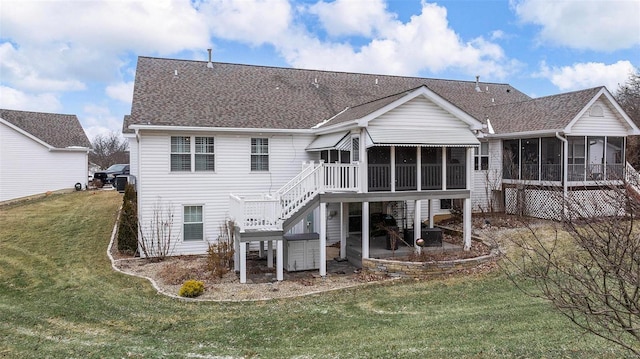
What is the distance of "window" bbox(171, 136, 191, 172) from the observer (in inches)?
652

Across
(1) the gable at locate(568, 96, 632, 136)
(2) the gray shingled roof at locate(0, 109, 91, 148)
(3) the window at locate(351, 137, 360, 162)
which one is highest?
(2) the gray shingled roof at locate(0, 109, 91, 148)

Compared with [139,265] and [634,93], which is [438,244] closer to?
[139,265]

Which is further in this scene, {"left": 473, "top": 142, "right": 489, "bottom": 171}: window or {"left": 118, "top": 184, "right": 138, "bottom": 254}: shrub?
{"left": 473, "top": 142, "right": 489, "bottom": 171}: window

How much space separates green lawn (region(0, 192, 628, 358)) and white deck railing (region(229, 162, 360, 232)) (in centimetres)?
316

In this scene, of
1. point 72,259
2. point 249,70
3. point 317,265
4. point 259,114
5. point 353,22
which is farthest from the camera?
point 353,22

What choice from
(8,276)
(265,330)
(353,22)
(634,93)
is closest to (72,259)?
(8,276)

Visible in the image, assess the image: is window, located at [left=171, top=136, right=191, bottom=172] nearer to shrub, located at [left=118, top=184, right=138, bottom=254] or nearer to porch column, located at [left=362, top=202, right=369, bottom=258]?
shrub, located at [left=118, top=184, right=138, bottom=254]

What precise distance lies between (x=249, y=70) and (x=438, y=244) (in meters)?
12.9

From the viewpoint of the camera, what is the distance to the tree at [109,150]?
66.1 m

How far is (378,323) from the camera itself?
9148 mm

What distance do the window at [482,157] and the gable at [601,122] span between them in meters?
4.33

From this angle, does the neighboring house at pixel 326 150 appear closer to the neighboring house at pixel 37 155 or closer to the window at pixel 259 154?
the window at pixel 259 154

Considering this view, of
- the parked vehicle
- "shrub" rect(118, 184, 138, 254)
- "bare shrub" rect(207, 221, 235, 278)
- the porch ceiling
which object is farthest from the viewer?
the parked vehicle

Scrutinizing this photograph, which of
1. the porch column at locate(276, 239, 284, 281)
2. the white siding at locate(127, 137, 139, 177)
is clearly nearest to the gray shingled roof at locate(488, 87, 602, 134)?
the porch column at locate(276, 239, 284, 281)
